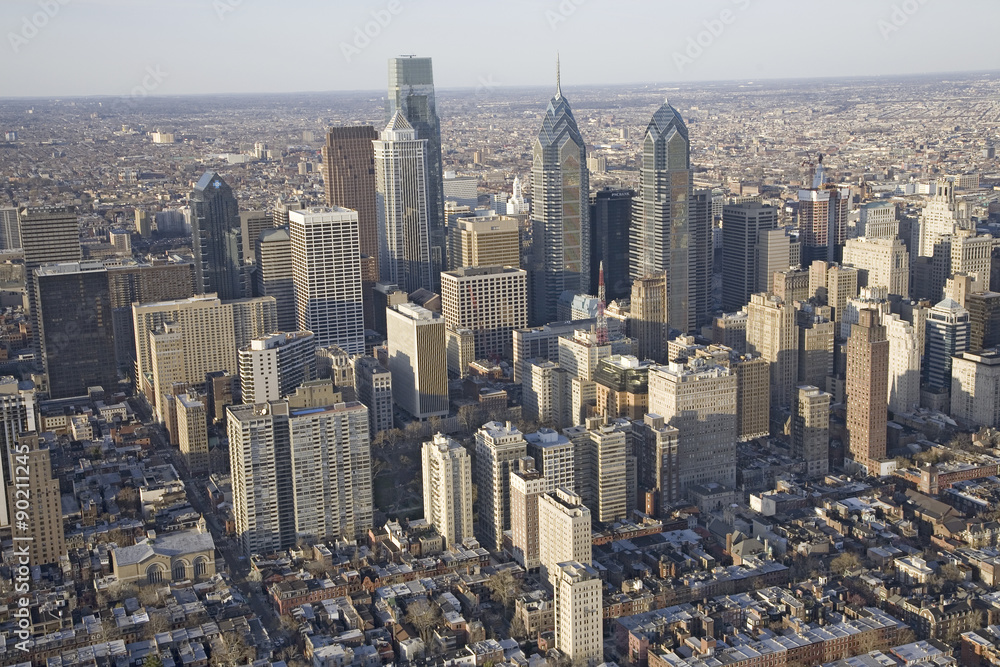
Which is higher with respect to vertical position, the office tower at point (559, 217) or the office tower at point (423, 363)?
the office tower at point (559, 217)

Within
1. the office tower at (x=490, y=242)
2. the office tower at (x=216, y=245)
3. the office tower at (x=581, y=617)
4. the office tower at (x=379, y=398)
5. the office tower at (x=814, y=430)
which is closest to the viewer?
the office tower at (x=581, y=617)

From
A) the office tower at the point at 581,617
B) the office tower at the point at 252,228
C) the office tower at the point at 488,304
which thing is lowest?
the office tower at the point at 581,617

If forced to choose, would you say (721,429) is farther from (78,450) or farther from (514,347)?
(78,450)

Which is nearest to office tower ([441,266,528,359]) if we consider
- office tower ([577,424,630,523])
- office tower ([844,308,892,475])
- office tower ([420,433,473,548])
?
office tower ([844,308,892,475])

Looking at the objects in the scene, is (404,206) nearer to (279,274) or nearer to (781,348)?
(279,274)

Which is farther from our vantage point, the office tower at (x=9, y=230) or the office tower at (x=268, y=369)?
the office tower at (x=9, y=230)

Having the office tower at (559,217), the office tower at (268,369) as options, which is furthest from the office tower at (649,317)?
the office tower at (268,369)

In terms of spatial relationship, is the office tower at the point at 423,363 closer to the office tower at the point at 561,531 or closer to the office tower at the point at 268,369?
the office tower at the point at 268,369

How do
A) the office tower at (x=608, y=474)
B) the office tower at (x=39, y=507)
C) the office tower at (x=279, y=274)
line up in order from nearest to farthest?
the office tower at (x=39, y=507), the office tower at (x=608, y=474), the office tower at (x=279, y=274)
